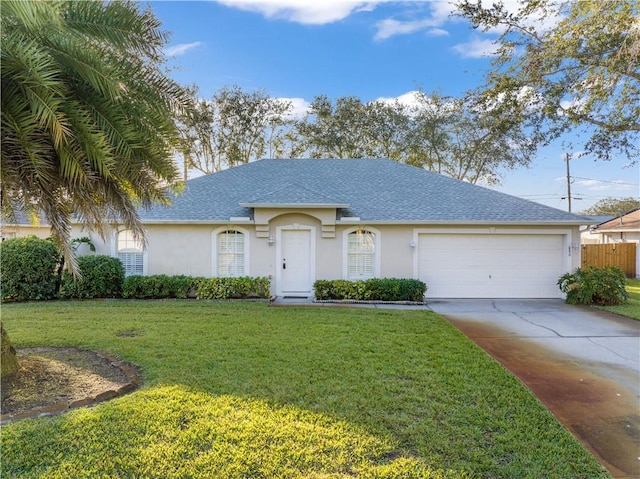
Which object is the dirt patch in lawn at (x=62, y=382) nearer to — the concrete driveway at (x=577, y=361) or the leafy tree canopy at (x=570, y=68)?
the concrete driveway at (x=577, y=361)

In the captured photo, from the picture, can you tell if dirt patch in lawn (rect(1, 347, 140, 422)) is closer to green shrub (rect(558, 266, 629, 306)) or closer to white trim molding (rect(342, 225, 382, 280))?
white trim molding (rect(342, 225, 382, 280))

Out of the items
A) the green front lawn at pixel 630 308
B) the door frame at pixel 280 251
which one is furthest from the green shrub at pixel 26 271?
the green front lawn at pixel 630 308

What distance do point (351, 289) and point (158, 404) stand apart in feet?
27.0

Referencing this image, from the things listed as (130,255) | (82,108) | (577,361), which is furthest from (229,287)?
(577,361)

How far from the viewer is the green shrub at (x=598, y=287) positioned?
11604mm

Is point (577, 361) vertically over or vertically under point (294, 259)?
under

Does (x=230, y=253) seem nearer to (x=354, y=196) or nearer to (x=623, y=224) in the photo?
(x=354, y=196)

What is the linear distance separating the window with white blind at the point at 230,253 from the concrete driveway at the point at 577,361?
6.41 metres

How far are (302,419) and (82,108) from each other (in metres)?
4.42

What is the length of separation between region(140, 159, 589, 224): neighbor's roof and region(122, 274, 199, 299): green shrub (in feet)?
6.36

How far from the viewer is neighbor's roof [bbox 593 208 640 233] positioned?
22.3 metres

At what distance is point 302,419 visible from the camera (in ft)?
13.4

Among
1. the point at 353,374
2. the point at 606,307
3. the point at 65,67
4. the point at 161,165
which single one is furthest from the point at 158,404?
the point at 606,307

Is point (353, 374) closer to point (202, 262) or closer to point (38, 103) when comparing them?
point (38, 103)
